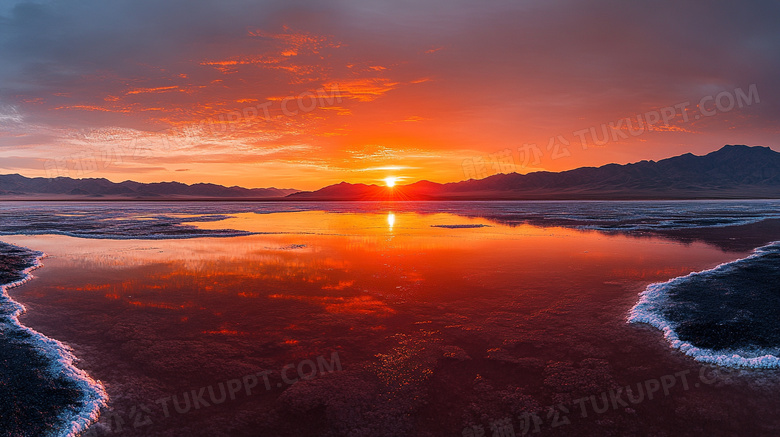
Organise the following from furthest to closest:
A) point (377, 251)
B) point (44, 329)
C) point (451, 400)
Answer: point (377, 251)
point (44, 329)
point (451, 400)

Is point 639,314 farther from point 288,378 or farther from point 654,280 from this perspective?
point 288,378

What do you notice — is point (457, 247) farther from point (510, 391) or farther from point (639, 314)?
point (510, 391)

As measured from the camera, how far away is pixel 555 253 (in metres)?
15.9

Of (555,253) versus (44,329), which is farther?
(555,253)

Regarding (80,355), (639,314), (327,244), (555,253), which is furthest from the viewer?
(327,244)

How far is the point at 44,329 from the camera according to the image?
24.6ft

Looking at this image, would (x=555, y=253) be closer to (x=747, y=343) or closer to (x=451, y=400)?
(x=747, y=343)

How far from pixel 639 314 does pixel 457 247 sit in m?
10.1

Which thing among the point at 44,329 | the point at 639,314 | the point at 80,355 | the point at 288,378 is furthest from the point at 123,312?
the point at 639,314

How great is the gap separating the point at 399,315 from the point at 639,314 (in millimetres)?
5049

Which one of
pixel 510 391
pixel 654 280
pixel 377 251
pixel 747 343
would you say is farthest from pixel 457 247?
pixel 510 391

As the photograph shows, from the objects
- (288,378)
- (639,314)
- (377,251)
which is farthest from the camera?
(377,251)

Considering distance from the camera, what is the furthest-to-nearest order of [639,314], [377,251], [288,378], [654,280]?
[377,251], [654,280], [639,314], [288,378]

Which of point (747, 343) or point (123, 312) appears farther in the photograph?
point (123, 312)
